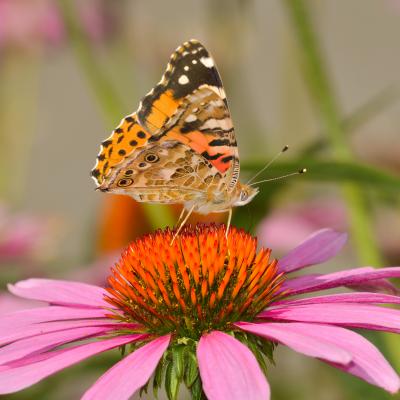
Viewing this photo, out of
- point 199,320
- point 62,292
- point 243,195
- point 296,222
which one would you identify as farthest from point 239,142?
point 199,320

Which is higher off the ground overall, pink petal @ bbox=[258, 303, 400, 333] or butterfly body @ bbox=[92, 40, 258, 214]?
butterfly body @ bbox=[92, 40, 258, 214]

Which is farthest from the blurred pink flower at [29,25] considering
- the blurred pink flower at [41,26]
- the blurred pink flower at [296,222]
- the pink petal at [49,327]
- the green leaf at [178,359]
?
the green leaf at [178,359]

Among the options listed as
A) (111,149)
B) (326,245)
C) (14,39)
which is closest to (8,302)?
(111,149)

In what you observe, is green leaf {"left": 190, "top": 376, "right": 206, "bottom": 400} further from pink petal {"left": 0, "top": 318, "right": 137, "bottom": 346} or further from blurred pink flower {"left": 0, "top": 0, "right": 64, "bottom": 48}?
blurred pink flower {"left": 0, "top": 0, "right": 64, "bottom": 48}

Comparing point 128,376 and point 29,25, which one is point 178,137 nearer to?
point 128,376

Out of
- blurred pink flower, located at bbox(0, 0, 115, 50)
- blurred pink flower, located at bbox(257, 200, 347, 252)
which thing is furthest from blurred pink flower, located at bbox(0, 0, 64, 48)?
blurred pink flower, located at bbox(257, 200, 347, 252)
